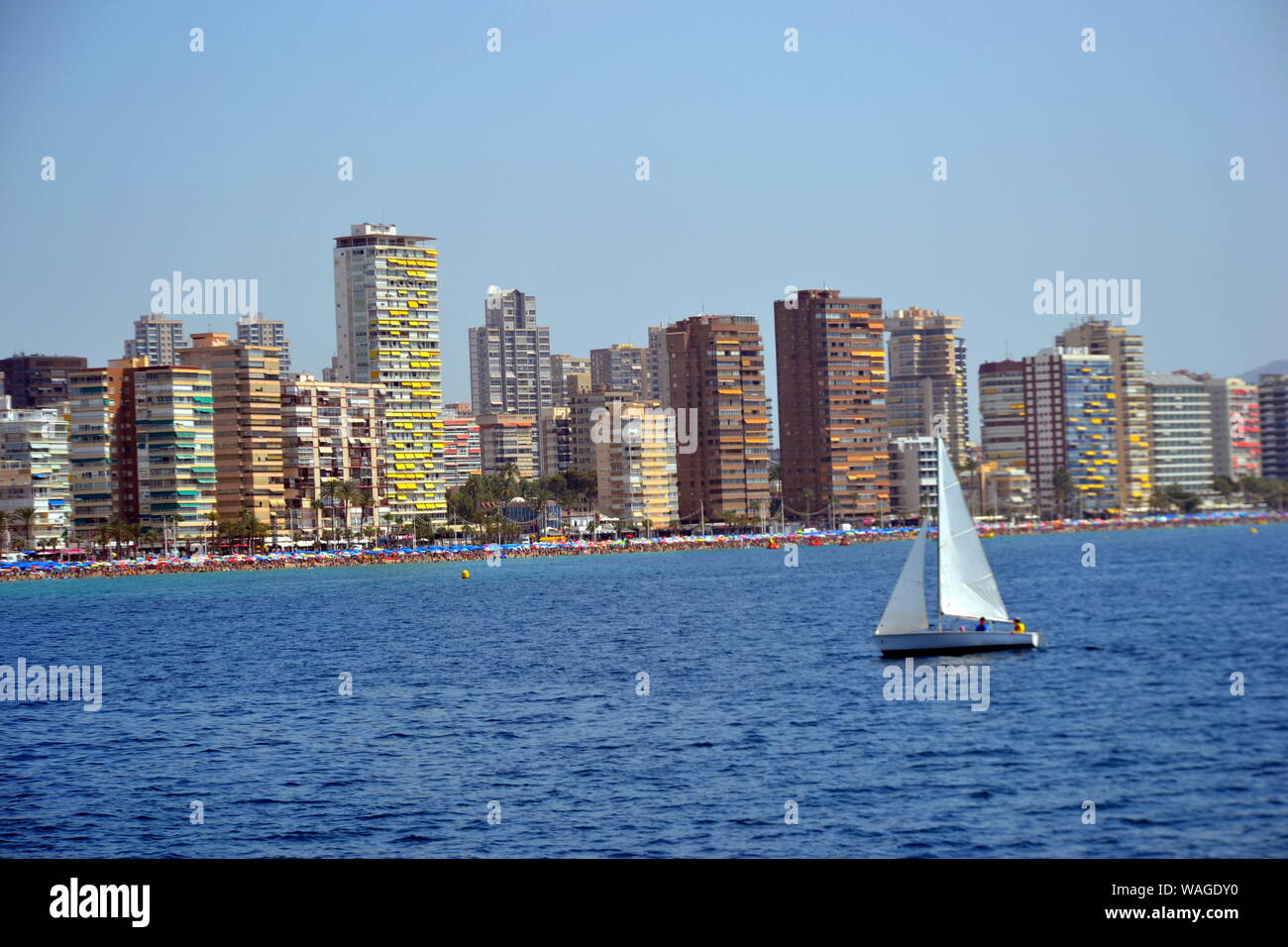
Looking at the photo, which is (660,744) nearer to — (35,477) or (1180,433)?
(1180,433)

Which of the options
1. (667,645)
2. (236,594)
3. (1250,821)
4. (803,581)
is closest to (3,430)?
(236,594)

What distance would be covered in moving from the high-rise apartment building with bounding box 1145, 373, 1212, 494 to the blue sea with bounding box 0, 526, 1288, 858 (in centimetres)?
810

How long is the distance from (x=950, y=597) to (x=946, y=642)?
67.6 inches

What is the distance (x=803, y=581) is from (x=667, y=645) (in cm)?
6038

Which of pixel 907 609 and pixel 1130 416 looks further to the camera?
Result: pixel 1130 416

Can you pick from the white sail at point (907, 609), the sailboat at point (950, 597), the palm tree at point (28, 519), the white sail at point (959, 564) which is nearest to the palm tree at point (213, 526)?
the palm tree at point (28, 519)

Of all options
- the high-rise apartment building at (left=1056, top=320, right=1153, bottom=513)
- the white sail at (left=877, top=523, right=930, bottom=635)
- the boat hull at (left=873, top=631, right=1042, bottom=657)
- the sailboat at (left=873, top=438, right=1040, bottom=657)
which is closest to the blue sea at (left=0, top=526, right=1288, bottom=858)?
the boat hull at (left=873, top=631, right=1042, bottom=657)

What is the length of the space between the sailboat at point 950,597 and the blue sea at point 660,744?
2.67 feet

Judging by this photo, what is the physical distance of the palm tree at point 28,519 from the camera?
630ft

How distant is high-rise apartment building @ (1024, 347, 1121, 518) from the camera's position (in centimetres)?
13725

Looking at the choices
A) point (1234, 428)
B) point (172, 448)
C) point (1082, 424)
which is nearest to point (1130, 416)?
point (1234, 428)

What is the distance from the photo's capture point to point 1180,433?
293 ft

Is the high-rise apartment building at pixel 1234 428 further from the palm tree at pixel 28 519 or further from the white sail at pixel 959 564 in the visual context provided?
the palm tree at pixel 28 519
